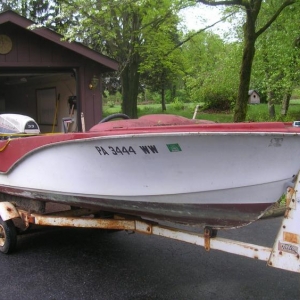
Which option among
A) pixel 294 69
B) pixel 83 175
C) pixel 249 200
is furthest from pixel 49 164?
pixel 294 69

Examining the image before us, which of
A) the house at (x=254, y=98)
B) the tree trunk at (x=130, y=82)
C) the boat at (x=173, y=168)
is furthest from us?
the house at (x=254, y=98)

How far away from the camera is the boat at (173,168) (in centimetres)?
292

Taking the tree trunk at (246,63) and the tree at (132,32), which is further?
the tree at (132,32)

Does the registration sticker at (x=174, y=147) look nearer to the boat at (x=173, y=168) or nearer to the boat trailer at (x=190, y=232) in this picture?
the boat at (x=173, y=168)

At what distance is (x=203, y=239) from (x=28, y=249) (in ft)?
8.49

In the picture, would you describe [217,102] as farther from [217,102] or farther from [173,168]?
[173,168]

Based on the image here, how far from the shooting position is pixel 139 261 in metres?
4.58

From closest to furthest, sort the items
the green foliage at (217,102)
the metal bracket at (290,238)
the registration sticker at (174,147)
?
1. the metal bracket at (290,238)
2. the registration sticker at (174,147)
3. the green foliage at (217,102)

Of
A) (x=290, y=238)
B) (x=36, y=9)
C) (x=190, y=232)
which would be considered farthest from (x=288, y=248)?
(x=36, y=9)

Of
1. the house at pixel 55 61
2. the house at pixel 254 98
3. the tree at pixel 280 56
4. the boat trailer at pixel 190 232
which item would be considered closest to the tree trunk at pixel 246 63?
the tree at pixel 280 56

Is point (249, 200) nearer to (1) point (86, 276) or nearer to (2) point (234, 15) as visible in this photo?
(1) point (86, 276)

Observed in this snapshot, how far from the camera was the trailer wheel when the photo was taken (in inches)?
187

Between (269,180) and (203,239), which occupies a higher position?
(269,180)

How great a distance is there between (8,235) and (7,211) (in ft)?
0.92
